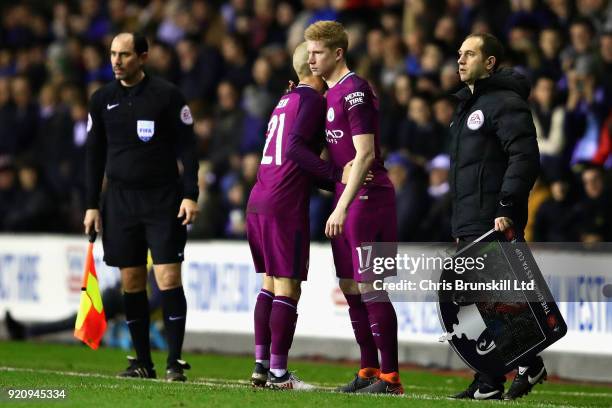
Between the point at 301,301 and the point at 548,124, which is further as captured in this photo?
the point at 548,124

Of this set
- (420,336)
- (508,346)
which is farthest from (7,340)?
(508,346)

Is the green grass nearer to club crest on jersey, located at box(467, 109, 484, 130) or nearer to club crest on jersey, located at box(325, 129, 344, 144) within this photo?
club crest on jersey, located at box(325, 129, 344, 144)

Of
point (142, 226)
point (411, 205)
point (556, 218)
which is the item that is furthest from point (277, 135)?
point (411, 205)

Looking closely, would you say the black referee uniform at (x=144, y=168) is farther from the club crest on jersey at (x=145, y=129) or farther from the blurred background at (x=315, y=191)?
the blurred background at (x=315, y=191)

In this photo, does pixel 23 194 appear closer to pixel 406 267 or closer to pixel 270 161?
pixel 406 267

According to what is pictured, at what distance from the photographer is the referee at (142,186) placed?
10289mm

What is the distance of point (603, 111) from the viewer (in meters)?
14.3

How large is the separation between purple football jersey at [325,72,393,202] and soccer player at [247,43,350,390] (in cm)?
11

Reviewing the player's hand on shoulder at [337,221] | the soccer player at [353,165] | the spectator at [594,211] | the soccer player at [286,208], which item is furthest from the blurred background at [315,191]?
the player's hand on shoulder at [337,221]

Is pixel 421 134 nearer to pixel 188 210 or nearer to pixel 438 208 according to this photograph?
pixel 438 208

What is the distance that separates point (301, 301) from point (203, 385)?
464 centimetres

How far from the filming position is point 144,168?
1030cm

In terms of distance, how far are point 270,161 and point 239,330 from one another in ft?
17.4

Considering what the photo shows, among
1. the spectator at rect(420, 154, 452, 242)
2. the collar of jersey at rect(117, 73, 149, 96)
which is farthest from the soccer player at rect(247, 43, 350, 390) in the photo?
the spectator at rect(420, 154, 452, 242)
